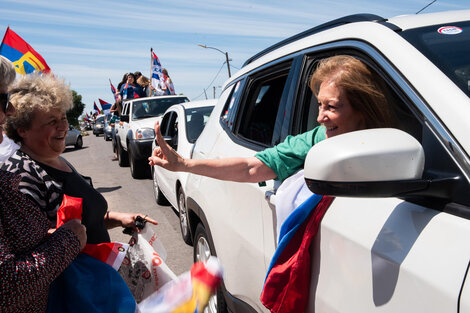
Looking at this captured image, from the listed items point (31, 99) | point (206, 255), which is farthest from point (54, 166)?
point (206, 255)

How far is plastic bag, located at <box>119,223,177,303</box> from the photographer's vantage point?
196 centimetres

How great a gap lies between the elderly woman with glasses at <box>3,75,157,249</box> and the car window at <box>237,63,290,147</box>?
1.09 metres

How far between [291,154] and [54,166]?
108 centimetres

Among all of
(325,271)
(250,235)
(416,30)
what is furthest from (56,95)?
(416,30)

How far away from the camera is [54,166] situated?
1856mm

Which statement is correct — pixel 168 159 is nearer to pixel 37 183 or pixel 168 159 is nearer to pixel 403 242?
pixel 37 183

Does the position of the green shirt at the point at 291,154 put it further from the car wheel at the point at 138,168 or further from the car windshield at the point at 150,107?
the car windshield at the point at 150,107

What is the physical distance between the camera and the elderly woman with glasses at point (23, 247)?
1.18m

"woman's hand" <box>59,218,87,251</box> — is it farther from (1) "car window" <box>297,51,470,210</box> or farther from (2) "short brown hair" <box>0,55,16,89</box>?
(1) "car window" <box>297,51,470,210</box>

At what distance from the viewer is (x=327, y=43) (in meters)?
1.88

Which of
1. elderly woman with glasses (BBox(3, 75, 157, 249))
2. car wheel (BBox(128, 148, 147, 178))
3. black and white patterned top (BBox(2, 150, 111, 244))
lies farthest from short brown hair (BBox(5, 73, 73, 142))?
car wheel (BBox(128, 148, 147, 178))

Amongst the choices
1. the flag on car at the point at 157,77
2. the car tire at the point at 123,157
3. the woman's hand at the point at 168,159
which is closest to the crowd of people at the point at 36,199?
the woman's hand at the point at 168,159

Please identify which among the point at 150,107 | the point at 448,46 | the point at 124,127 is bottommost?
the point at 124,127

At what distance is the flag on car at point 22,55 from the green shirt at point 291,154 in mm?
2917
